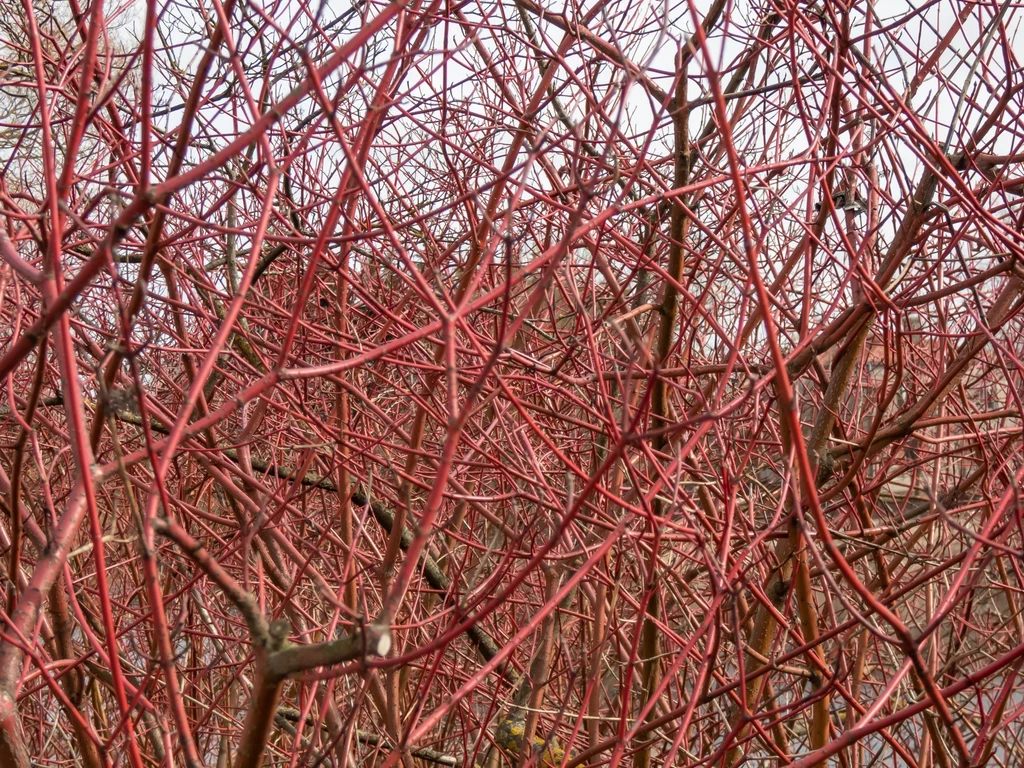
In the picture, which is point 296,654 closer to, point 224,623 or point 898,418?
point 898,418

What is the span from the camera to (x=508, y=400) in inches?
82.3

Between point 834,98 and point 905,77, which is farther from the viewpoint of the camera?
point 905,77

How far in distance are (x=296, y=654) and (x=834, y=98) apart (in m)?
1.64

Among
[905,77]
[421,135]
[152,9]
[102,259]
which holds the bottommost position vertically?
[102,259]

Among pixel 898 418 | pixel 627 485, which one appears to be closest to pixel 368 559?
pixel 627 485

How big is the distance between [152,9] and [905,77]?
181 cm

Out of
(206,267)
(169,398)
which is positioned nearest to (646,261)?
(206,267)

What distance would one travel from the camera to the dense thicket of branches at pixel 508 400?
1.00 meters

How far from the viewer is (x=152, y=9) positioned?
89 cm

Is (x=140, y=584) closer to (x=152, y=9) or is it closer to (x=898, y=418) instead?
(x=898, y=418)

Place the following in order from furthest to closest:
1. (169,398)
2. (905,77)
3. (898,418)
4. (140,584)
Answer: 1. (169,398)
2. (140,584)
3. (898,418)
4. (905,77)

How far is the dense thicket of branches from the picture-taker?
1.00 meters

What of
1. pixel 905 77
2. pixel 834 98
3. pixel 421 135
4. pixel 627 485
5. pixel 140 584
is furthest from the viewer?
pixel 421 135

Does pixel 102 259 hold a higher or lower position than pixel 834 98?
lower
